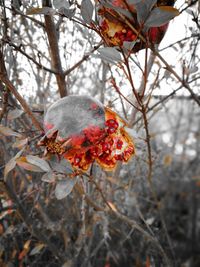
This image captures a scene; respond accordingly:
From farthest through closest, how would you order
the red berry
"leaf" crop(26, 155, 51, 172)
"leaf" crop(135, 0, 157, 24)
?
the red berry
"leaf" crop(26, 155, 51, 172)
"leaf" crop(135, 0, 157, 24)

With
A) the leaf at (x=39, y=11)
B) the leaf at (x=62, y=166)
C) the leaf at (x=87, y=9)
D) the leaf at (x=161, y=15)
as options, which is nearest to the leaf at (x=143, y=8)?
the leaf at (x=161, y=15)

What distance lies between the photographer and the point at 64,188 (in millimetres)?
664

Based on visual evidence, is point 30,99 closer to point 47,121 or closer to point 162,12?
point 47,121

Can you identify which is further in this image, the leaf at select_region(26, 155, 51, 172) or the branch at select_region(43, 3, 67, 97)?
the branch at select_region(43, 3, 67, 97)

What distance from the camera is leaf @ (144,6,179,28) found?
0.52 metres

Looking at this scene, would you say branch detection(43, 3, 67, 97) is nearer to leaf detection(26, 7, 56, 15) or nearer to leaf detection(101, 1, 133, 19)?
leaf detection(26, 7, 56, 15)

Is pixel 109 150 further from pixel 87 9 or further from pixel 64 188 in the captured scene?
pixel 87 9

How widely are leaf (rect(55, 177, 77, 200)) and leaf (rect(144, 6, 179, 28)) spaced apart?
36 cm

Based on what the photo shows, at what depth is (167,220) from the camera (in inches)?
107

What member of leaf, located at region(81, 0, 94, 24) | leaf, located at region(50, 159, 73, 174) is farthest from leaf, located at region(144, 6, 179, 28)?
leaf, located at region(50, 159, 73, 174)

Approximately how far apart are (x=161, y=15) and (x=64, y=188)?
15.6 inches

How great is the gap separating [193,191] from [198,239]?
0.65 m

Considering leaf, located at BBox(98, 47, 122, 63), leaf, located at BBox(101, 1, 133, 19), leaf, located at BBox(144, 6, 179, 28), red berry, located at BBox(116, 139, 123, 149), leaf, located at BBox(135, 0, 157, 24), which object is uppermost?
leaf, located at BBox(101, 1, 133, 19)

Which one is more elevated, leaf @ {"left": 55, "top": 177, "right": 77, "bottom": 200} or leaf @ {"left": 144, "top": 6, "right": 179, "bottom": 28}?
leaf @ {"left": 144, "top": 6, "right": 179, "bottom": 28}
